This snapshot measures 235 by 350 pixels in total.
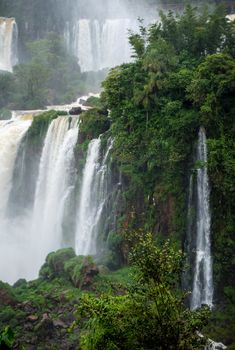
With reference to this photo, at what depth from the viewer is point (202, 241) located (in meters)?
17.1

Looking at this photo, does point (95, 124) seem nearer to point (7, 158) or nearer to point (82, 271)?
point (82, 271)

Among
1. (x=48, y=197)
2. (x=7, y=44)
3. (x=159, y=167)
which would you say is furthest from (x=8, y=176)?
(x=7, y=44)

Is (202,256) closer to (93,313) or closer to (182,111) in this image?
(182,111)

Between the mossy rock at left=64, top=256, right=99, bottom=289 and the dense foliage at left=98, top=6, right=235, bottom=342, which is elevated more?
the dense foliage at left=98, top=6, right=235, bottom=342

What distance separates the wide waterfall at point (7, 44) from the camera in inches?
2140

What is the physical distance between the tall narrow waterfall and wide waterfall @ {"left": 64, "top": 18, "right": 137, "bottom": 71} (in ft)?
116

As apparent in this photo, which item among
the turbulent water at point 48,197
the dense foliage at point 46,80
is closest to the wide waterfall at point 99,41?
the dense foliage at point 46,80

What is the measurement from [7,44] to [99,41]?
11.3m

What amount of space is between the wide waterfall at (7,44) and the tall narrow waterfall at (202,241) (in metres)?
42.0

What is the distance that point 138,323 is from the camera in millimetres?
8273

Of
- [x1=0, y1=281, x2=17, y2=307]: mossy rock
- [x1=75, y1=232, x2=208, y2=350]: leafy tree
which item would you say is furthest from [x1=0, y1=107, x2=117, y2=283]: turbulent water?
[x1=75, y1=232, x2=208, y2=350]: leafy tree

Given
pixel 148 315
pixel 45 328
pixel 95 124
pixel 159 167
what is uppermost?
pixel 95 124

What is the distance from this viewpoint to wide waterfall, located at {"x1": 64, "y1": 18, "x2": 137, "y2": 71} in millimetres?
51312

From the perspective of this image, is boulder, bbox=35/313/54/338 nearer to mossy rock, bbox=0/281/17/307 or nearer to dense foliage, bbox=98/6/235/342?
mossy rock, bbox=0/281/17/307
